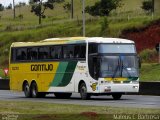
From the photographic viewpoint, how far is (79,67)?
3322 centimetres

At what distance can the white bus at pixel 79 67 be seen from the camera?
32.0m

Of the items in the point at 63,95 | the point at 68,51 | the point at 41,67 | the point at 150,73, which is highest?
the point at 68,51

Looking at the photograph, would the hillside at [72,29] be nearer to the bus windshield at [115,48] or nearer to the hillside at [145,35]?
the hillside at [145,35]

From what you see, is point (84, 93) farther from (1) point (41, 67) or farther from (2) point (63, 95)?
(1) point (41, 67)

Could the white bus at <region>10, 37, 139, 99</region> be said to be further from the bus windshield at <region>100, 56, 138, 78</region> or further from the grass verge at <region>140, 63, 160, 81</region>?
the grass verge at <region>140, 63, 160, 81</region>

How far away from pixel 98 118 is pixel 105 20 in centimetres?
6816

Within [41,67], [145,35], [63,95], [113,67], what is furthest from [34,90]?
[145,35]

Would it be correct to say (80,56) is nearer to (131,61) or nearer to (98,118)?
(131,61)

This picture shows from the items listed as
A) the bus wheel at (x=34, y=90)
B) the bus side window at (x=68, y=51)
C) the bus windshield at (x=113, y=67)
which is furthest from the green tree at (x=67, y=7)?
the bus windshield at (x=113, y=67)

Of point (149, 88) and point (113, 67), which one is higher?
point (113, 67)

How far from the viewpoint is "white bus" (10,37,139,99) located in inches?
1258

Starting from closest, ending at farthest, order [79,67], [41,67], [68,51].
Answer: [79,67]
[68,51]
[41,67]

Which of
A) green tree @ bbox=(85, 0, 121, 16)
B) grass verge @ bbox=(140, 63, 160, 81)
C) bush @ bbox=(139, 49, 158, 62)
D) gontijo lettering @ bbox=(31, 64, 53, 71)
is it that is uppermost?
green tree @ bbox=(85, 0, 121, 16)

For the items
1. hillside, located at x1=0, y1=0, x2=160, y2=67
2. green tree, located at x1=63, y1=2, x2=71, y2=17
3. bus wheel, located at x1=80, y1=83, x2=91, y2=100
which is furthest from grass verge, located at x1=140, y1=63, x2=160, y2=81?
green tree, located at x1=63, y1=2, x2=71, y2=17
